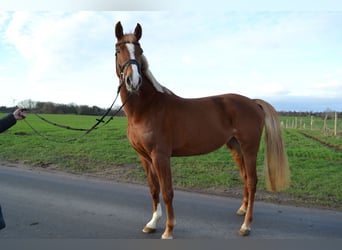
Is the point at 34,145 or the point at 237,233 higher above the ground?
the point at 34,145

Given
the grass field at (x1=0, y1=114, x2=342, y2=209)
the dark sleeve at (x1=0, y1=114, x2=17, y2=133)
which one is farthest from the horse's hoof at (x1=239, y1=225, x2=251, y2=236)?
the dark sleeve at (x1=0, y1=114, x2=17, y2=133)

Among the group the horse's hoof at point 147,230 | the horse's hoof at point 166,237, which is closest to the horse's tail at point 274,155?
the horse's hoof at point 166,237

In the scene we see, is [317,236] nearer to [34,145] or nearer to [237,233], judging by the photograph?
[237,233]

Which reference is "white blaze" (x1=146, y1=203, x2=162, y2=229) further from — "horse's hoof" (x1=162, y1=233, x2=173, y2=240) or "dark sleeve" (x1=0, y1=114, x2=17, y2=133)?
"dark sleeve" (x1=0, y1=114, x2=17, y2=133)

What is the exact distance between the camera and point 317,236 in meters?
3.50

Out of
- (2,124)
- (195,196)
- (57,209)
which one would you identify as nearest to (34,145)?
(57,209)

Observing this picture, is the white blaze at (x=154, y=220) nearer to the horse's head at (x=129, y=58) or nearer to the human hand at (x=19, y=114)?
the horse's head at (x=129, y=58)

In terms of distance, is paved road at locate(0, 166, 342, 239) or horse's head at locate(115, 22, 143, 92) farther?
paved road at locate(0, 166, 342, 239)

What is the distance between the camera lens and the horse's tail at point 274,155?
13.5 ft

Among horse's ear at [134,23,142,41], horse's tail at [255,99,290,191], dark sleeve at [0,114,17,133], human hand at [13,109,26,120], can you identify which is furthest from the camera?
horse's tail at [255,99,290,191]

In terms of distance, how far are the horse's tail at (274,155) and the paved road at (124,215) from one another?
1.77 ft

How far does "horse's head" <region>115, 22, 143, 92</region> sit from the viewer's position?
117 inches

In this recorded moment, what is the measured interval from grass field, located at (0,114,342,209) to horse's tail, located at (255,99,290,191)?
95 cm

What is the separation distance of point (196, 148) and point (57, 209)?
232 cm
